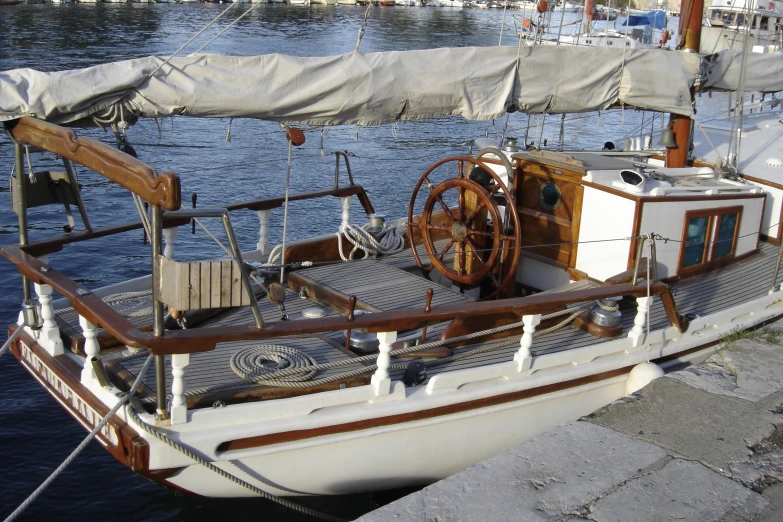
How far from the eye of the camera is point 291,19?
56406mm

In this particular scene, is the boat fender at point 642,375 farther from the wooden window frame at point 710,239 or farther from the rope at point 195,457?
the rope at point 195,457

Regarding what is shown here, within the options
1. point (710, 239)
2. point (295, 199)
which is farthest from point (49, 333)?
point (710, 239)

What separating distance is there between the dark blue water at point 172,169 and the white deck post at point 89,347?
Answer: 185cm

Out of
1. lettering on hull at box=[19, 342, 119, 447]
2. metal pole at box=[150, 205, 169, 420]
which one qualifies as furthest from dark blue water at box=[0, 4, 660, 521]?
metal pole at box=[150, 205, 169, 420]

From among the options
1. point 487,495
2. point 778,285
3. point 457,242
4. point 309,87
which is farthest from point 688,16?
point 487,495

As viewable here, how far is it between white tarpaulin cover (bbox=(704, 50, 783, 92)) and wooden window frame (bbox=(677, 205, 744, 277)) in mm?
1856

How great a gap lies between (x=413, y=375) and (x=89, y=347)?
91.5 inches

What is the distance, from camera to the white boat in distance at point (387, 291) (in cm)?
525

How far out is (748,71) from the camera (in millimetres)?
9898

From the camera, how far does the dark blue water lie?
23.6 feet

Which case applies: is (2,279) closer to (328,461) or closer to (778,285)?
(328,461)

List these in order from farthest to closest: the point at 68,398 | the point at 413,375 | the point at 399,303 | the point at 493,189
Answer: the point at 493,189
the point at 399,303
the point at 413,375
the point at 68,398

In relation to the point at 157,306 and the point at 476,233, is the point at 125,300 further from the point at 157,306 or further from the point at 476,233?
the point at 476,233

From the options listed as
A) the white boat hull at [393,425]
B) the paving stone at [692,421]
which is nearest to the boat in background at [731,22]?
the paving stone at [692,421]
